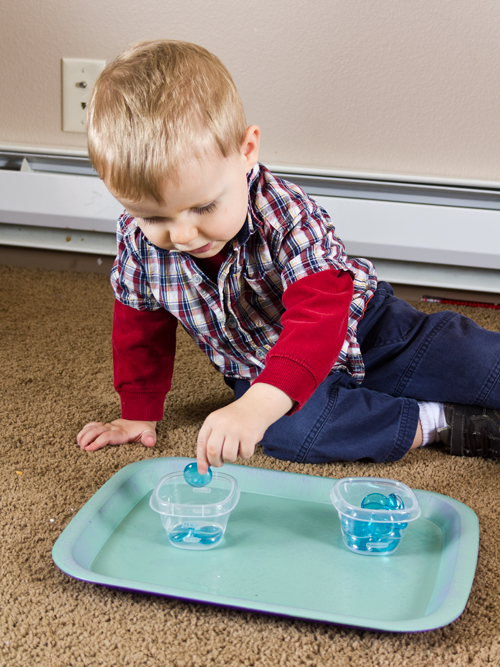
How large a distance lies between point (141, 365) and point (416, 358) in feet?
1.24

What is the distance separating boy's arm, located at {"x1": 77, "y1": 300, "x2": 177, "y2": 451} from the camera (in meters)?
0.84

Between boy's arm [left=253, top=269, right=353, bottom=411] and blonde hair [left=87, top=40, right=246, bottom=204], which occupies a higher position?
blonde hair [left=87, top=40, right=246, bottom=204]

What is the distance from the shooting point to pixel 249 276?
76cm

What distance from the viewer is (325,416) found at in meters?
0.81

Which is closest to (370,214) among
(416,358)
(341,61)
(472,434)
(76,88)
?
(341,61)

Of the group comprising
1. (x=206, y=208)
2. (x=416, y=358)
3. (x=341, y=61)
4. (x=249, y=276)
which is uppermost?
(x=341, y=61)

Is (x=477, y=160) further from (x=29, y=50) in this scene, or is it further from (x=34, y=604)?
(x=34, y=604)

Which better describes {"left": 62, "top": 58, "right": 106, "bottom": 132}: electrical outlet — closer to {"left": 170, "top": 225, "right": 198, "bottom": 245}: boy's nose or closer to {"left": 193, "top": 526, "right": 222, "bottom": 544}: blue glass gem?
{"left": 170, "top": 225, "right": 198, "bottom": 245}: boy's nose

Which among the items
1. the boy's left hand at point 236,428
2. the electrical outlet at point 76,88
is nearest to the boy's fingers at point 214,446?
the boy's left hand at point 236,428

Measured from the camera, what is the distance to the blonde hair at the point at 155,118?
0.56 metres

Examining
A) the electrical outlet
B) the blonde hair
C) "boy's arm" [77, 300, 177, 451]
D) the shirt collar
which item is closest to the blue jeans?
"boy's arm" [77, 300, 177, 451]

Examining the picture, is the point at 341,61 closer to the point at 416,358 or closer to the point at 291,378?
the point at 416,358

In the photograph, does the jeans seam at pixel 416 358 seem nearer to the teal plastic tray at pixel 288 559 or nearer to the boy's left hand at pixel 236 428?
the teal plastic tray at pixel 288 559

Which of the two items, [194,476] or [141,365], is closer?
[194,476]
